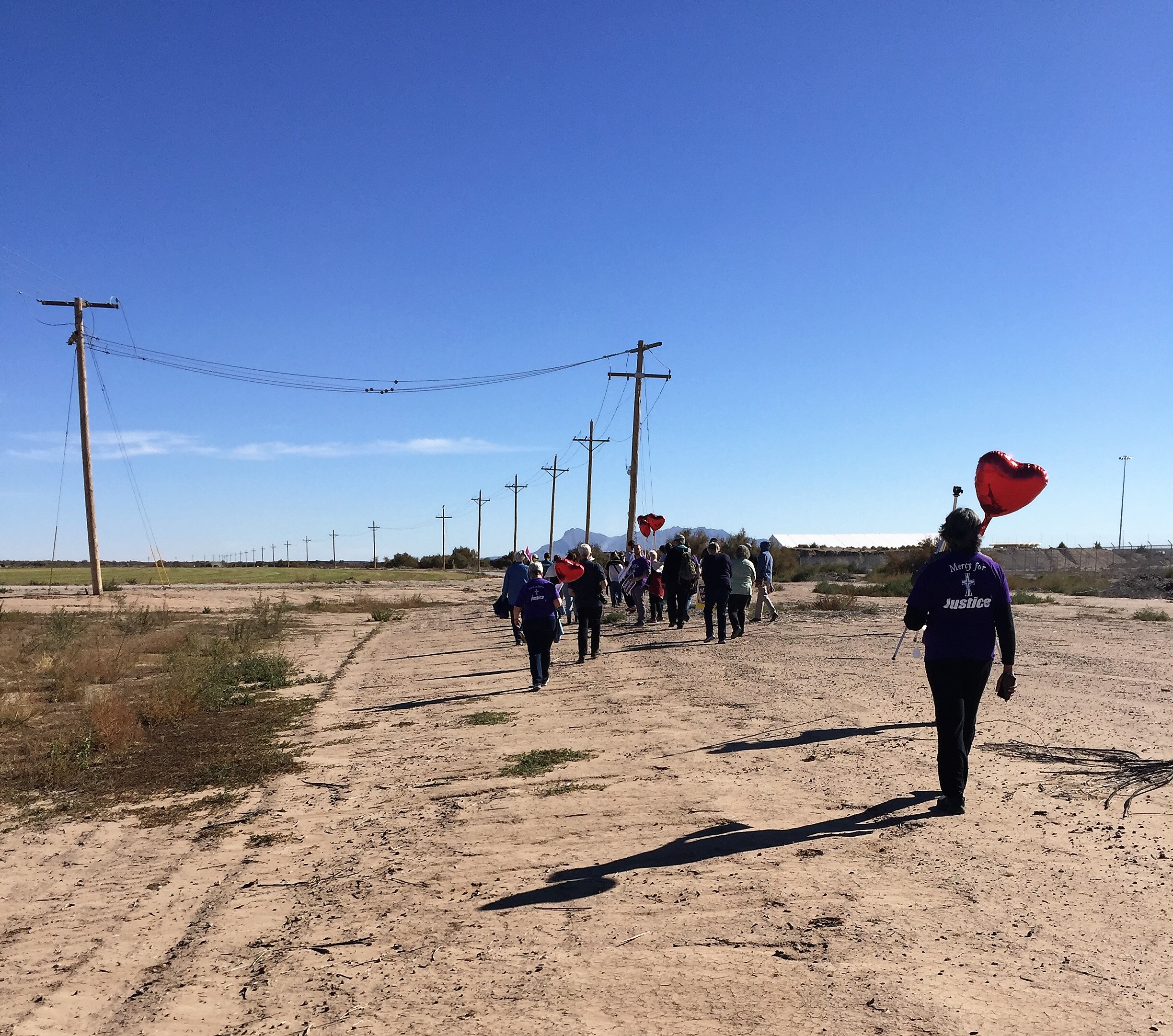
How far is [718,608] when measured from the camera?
57.1 ft

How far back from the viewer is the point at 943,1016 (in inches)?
140

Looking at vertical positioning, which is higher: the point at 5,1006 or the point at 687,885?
the point at 687,885

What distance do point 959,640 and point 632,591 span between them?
15972 millimetres

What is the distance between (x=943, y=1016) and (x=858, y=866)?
166 cm

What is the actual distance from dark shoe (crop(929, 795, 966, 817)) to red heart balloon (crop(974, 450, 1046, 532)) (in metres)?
3.28

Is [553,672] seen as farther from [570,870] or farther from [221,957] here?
[221,957]

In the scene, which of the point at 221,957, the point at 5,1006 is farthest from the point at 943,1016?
the point at 5,1006

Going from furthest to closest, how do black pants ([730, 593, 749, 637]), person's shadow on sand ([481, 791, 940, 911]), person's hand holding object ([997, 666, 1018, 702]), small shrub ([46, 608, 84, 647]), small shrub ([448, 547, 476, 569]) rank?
small shrub ([448, 547, 476, 569]), small shrub ([46, 608, 84, 647]), black pants ([730, 593, 749, 637]), person's hand holding object ([997, 666, 1018, 702]), person's shadow on sand ([481, 791, 940, 911])

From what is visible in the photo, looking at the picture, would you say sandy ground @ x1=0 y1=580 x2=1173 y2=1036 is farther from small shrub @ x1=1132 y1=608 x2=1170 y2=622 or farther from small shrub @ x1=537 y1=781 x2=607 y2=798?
small shrub @ x1=1132 y1=608 x2=1170 y2=622

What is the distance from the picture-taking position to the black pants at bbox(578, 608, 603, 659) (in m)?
15.8

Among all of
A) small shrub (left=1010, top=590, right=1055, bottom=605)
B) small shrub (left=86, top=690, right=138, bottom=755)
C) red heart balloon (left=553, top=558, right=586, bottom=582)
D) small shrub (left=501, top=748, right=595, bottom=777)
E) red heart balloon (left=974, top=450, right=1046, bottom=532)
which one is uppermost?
red heart balloon (left=974, top=450, right=1046, bottom=532)

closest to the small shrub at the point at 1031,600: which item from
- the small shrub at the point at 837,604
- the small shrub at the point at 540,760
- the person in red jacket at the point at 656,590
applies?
the small shrub at the point at 837,604

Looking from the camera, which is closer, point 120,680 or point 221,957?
point 221,957

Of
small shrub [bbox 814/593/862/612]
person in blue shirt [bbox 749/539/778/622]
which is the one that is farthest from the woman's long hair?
small shrub [bbox 814/593/862/612]
